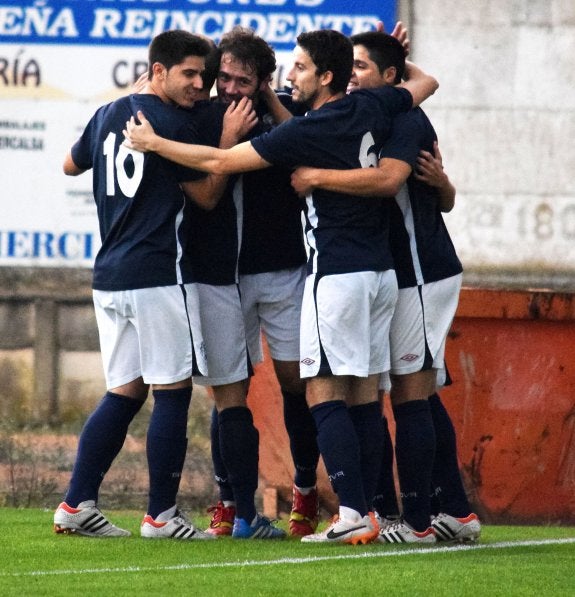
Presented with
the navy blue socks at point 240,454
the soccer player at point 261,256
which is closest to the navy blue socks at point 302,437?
the soccer player at point 261,256

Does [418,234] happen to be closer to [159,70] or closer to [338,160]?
[338,160]

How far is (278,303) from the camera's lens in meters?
6.79

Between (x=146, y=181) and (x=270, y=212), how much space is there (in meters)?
0.60

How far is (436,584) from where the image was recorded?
17.4 feet

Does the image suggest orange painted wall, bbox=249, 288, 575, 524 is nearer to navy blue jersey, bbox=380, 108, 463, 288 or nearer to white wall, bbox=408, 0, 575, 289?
navy blue jersey, bbox=380, 108, 463, 288

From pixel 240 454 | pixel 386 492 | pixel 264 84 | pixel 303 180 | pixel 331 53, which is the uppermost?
pixel 331 53

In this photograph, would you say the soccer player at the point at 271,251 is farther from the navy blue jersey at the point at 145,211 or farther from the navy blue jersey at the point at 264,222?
the navy blue jersey at the point at 145,211

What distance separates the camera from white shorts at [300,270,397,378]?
247 inches

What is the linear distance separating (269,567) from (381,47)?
2.18m

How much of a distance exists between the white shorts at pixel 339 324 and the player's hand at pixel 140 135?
784mm

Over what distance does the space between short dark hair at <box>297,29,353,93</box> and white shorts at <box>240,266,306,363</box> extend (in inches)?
32.5

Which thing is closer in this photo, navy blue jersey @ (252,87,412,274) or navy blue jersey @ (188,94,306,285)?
navy blue jersey @ (252,87,412,274)

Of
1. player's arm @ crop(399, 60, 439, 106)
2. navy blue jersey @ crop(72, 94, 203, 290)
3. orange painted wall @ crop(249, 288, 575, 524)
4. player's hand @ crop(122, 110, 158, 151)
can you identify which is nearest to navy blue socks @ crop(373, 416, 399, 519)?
orange painted wall @ crop(249, 288, 575, 524)

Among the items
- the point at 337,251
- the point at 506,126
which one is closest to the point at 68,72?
the point at 506,126
